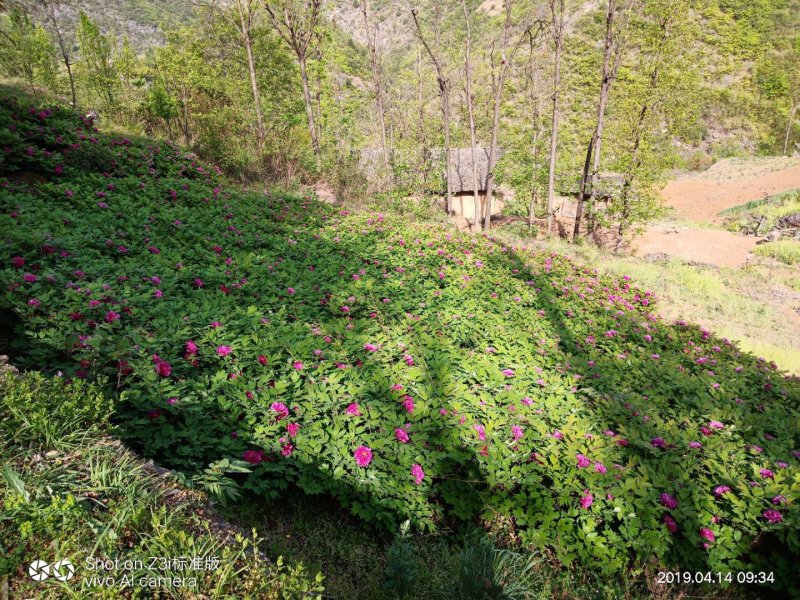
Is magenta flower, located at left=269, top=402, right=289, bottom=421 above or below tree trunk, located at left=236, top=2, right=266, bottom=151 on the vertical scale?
below

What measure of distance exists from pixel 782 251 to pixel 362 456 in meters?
20.6

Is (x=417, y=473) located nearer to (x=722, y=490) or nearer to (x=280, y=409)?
(x=280, y=409)

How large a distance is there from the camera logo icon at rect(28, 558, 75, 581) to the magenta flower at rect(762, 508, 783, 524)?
13.1 ft

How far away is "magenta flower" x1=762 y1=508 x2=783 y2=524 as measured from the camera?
249 cm

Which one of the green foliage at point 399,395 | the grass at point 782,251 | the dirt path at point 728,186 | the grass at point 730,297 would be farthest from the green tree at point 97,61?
the dirt path at point 728,186

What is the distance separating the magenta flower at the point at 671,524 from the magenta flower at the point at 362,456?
2.13 metres

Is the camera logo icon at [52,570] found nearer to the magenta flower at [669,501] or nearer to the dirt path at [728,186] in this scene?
the magenta flower at [669,501]

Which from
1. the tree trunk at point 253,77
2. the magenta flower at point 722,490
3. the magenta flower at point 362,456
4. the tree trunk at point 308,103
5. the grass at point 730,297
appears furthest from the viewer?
the tree trunk at point 308,103

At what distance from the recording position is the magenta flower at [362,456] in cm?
242

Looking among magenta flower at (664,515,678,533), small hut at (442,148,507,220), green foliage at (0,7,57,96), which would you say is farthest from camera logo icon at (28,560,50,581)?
green foliage at (0,7,57,96)

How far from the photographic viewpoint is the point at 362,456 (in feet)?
7.98

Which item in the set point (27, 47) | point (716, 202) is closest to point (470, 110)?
point (27, 47)

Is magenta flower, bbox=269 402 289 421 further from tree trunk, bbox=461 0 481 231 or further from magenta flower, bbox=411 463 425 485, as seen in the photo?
tree trunk, bbox=461 0 481 231

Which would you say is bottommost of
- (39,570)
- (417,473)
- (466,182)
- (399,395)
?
(417,473)
